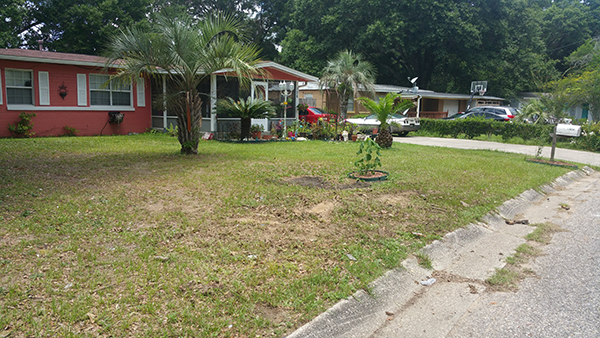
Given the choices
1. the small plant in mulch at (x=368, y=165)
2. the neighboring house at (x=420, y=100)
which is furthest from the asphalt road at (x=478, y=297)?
the neighboring house at (x=420, y=100)

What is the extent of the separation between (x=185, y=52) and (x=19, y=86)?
8.27 metres

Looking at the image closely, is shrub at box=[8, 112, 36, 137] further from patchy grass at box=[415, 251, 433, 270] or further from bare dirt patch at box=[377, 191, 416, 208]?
patchy grass at box=[415, 251, 433, 270]

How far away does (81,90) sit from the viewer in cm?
1645

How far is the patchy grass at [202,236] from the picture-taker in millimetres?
3434

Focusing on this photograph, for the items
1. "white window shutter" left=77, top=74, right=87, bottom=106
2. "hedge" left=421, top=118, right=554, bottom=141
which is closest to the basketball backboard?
"hedge" left=421, top=118, right=554, bottom=141

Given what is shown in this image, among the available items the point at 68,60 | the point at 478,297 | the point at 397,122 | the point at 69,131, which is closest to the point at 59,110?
the point at 69,131

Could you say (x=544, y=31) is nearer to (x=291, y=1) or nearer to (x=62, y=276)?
(x=291, y=1)

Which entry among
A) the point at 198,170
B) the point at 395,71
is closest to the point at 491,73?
the point at 395,71

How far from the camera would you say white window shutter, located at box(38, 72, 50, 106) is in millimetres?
15394

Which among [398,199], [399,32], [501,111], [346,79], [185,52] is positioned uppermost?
[399,32]

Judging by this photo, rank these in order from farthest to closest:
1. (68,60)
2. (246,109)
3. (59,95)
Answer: (59,95), (68,60), (246,109)

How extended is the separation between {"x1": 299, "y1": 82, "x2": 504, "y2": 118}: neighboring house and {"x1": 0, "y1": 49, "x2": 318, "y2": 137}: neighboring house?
876cm

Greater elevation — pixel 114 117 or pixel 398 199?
pixel 114 117

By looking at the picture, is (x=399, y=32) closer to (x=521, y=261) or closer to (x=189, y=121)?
(x=189, y=121)
